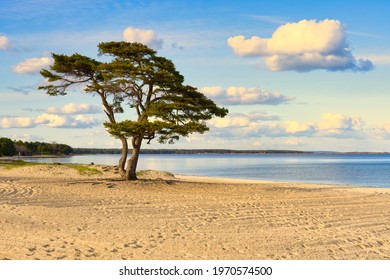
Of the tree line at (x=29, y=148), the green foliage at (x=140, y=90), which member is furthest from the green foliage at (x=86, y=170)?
the tree line at (x=29, y=148)

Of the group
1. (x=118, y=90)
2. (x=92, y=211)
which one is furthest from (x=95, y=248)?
(x=118, y=90)

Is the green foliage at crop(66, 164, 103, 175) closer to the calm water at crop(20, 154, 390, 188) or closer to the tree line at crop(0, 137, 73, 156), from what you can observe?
the calm water at crop(20, 154, 390, 188)

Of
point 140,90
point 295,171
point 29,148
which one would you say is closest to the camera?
point 140,90

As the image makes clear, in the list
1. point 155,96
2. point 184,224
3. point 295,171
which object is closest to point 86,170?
point 155,96

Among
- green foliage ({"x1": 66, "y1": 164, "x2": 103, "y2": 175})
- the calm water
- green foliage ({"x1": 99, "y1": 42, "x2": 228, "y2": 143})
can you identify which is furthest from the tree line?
green foliage ({"x1": 99, "y1": 42, "x2": 228, "y2": 143})

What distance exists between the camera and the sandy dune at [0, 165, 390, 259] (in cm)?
1153

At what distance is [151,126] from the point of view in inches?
Result: 987

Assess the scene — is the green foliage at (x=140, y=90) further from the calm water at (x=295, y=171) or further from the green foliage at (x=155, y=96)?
the calm water at (x=295, y=171)

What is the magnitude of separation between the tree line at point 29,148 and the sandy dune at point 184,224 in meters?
80.2

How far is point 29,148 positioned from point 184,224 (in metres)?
123

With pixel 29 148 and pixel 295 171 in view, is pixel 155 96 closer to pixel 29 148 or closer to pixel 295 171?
pixel 295 171

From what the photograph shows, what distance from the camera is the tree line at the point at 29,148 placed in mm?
101075

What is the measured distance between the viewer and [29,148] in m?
130

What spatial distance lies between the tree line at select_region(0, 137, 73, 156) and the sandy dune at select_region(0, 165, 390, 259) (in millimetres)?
80200
